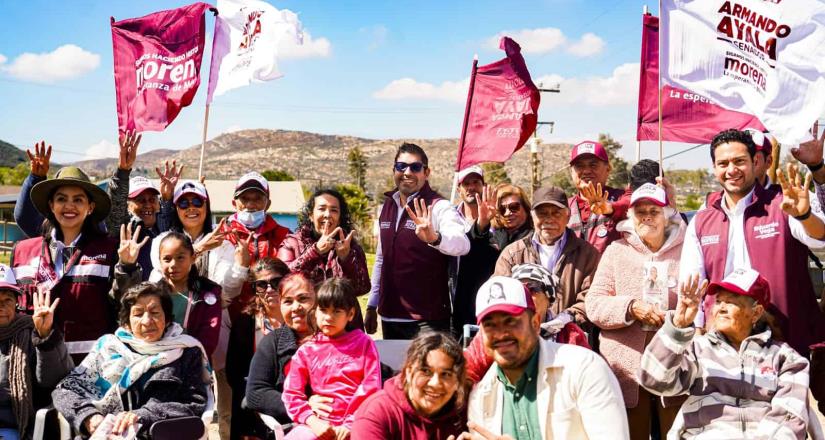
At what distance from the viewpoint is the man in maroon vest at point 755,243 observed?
13.5 ft

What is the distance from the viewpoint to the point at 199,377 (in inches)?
167

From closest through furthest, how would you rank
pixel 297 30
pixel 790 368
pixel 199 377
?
pixel 790 368, pixel 199 377, pixel 297 30

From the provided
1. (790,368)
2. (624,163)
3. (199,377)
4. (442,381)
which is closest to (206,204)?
(199,377)

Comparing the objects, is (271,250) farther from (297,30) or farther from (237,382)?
(297,30)

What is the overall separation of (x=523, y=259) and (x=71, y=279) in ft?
10.0

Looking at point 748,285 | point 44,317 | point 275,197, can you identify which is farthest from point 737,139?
point 275,197

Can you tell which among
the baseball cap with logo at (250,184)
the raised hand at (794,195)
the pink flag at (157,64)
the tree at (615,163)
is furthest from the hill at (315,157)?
the raised hand at (794,195)

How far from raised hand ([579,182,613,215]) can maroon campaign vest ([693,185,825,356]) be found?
112 centimetres

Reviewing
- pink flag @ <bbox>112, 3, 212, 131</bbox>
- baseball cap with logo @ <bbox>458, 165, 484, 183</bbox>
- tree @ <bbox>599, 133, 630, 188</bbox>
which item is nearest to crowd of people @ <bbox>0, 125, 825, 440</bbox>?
baseball cap with logo @ <bbox>458, 165, 484, 183</bbox>

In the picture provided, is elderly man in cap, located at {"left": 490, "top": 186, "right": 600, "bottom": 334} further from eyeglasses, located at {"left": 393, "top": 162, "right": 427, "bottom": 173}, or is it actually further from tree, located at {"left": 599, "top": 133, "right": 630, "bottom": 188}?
tree, located at {"left": 599, "top": 133, "right": 630, "bottom": 188}

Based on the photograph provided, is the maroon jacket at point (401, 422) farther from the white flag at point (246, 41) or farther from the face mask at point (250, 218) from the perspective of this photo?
the white flag at point (246, 41)

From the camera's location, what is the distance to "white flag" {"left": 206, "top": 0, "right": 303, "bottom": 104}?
7488mm

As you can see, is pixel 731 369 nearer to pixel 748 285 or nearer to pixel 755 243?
pixel 748 285

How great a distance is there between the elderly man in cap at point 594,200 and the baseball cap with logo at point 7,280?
3.88m
